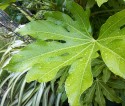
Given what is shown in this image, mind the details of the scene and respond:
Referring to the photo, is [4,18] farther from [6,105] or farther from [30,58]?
[30,58]

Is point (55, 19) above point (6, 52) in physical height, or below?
below

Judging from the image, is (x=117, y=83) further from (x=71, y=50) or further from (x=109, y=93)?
(x=71, y=50)

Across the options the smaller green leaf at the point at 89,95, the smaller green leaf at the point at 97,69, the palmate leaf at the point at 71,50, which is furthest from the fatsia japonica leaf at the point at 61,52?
the smaller green leaf at the point at 89,95

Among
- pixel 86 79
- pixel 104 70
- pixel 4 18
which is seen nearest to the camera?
pixel 86 79

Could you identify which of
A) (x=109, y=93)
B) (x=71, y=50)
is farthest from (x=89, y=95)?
(x=71, y=50)

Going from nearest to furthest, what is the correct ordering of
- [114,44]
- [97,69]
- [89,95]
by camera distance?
[114,44] < [97,69] < [89,95]

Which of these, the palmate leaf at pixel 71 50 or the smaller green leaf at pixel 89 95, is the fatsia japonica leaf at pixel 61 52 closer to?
the palmate leaf at pixel 71 50

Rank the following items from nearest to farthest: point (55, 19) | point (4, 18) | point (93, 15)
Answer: point (55, 19) < point (93, 15) < point (4, 18)

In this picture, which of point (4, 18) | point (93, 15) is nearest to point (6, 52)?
point (4, 18)

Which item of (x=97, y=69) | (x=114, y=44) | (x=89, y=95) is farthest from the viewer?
(x=89, y=95)

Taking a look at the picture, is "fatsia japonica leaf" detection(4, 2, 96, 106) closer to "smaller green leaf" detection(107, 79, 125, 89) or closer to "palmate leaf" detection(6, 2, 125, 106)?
"palmate leaf" detection(6, 2, 125, 106)
